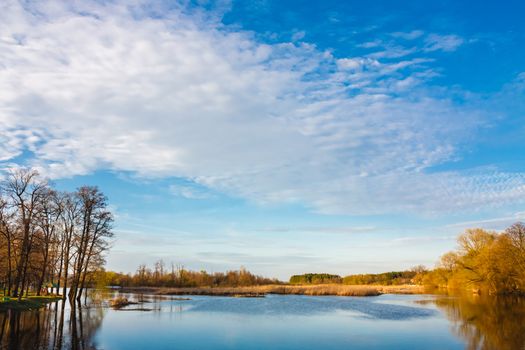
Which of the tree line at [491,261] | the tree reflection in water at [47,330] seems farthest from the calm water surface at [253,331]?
the tree line at [491,261]

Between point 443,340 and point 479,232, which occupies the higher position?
point 479,232

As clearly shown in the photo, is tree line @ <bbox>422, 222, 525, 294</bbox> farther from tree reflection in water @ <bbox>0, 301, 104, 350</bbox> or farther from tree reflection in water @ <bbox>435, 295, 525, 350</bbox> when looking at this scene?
tree reflection in water @ <bbox>0, 301, 104, 350</bbox>

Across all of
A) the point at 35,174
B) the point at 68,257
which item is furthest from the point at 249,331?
the point at 68,257

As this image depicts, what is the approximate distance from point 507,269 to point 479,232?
35.8 feet

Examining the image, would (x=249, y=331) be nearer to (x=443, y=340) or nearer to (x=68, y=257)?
(x=443, y=340)

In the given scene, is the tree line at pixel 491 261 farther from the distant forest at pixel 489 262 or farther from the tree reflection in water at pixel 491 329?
the tree reflection in water at pixel 491 329

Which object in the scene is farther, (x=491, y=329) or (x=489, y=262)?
(x=489, y=262)

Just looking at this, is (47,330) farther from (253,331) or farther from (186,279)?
(186,279)

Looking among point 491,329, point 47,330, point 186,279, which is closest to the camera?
point 47,330

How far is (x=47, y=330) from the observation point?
21.2 m

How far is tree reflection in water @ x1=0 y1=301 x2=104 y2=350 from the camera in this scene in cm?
1730

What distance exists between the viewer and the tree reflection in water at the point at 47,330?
17.3 metres

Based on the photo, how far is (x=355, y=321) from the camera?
2892cm

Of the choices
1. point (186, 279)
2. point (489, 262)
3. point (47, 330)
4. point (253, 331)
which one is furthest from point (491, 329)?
point (186, 279)
